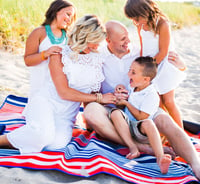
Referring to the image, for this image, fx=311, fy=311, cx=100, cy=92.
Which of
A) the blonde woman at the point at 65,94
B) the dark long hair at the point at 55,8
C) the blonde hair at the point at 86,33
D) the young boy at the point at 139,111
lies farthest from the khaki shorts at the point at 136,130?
the dark long hair at the point at 55,8

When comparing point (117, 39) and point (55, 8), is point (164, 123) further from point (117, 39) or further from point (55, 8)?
point (55, 8)

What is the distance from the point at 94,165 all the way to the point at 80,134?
0.86 meters

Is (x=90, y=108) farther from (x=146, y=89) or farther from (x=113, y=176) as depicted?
(x=113, y=176)

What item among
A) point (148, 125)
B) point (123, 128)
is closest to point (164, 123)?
point (148, 125)

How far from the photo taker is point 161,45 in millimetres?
3545

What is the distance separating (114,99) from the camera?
3.28 m

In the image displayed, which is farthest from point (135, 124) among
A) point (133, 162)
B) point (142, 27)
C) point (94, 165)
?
point (142, 27)

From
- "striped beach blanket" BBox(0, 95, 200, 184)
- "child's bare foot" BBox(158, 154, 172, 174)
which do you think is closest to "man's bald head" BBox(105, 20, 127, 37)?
"striped beach blanket" BBox(0, 95, 200, 184)

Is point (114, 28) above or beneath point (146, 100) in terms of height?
above

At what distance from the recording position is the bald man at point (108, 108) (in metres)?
2.88

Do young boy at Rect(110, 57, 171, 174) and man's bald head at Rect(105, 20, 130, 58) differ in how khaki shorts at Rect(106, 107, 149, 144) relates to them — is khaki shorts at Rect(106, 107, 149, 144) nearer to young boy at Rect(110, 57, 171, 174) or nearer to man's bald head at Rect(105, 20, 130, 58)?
young boy at Rect(110, 57, 171, 174)

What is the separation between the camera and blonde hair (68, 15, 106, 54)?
3109 mm

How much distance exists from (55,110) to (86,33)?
34.4 inches

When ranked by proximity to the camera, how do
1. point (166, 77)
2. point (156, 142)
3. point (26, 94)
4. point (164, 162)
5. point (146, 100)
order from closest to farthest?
point (164, 162) < point (156, 142) < point (146, 100) < point (166, 77) < point (26, 94)
